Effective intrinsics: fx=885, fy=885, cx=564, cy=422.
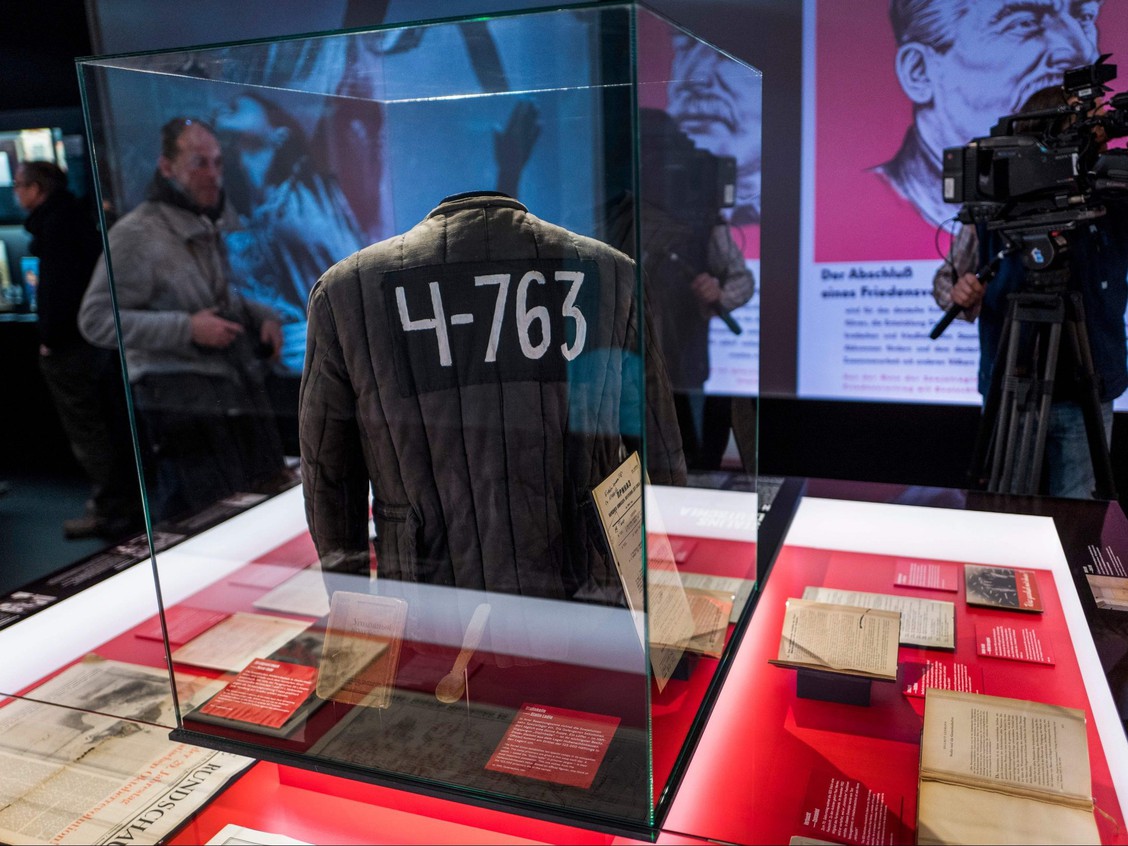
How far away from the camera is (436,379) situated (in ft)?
3.46

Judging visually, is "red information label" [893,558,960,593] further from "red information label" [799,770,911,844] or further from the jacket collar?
the jacket collar

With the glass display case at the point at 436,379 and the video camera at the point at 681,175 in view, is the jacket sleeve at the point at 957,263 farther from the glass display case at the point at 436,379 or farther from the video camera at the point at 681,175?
the glass display case at the point at 436,379

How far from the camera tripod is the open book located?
4.44 feet

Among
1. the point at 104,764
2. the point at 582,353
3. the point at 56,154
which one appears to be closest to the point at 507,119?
the point at 582,353

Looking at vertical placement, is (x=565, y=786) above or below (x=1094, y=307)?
below

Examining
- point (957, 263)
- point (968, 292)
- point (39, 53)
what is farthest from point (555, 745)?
point (39, 53)

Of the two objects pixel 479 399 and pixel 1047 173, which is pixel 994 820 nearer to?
pixel 479 399

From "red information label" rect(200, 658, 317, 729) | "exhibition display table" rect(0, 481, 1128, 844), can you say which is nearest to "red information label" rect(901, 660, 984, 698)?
"exhibition display table" rect(0, 481, 1128, 844)

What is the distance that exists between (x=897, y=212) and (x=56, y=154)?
132 inches

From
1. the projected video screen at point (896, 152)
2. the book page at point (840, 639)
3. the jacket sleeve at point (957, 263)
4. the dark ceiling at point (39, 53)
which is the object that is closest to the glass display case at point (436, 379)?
the book page at point (840, 639)

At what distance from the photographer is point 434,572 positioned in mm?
1195

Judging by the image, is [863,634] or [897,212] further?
[897,212]

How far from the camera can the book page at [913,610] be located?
148 cm

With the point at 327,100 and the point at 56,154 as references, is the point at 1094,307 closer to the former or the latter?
the point at 327,100
